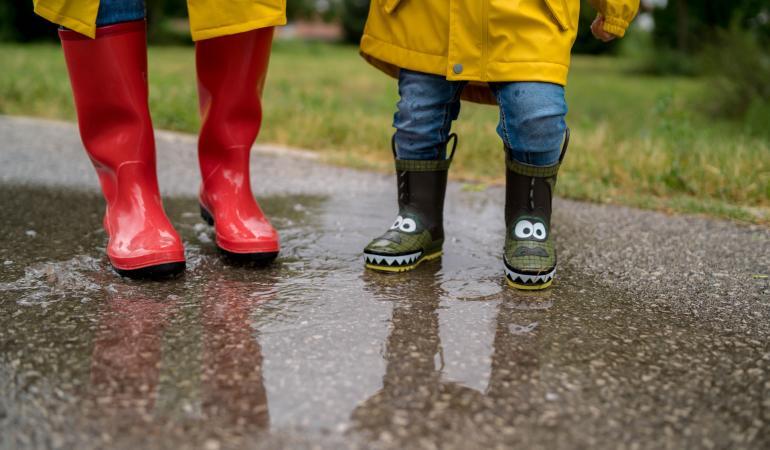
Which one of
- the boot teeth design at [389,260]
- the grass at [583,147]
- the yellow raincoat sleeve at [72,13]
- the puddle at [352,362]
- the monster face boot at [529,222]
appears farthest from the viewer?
the grass at [583,147]

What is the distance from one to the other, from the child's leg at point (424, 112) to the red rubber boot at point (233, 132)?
1.24 ft

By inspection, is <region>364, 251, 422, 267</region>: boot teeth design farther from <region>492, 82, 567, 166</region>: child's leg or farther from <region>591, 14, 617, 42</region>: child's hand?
<region>591, 14, 617, 42</region>: child's hand

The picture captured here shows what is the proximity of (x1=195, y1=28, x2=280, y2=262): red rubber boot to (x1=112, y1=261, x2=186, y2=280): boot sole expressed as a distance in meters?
0.17

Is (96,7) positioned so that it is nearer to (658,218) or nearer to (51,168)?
(51,168)

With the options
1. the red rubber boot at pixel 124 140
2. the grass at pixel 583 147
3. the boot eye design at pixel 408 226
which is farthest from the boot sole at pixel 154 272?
the grass at pixel 583 147

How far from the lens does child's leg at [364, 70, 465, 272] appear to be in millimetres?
1910

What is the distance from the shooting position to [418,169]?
1991mm

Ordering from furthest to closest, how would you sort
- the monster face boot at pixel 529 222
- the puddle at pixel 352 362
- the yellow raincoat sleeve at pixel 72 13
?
the monster face boot at pixel 529 222 → the yellow raincoat sleeve at pixel 72 13 → the puddle at pixel 352 362

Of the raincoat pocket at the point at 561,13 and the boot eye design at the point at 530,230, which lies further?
the boot eye design at the point at 530,230

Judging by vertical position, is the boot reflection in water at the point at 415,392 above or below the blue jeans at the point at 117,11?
below

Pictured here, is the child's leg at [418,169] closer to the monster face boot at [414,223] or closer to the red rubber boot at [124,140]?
the monster face boot at [414,223]

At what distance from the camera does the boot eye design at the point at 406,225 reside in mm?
1965

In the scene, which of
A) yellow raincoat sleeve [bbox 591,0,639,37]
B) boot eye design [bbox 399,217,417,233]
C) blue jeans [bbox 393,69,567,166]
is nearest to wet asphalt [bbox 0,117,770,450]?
boot eye design [bbox 399,217,417,233]

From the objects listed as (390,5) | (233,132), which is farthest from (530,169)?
(233,132)
